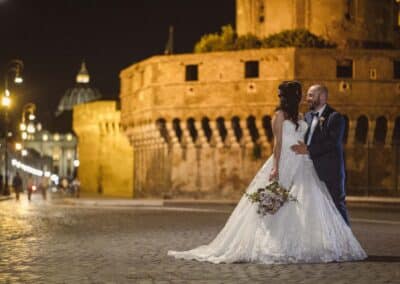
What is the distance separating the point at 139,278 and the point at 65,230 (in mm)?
6538

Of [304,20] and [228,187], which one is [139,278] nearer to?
[228,187]

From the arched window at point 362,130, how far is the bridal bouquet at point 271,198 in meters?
24.3

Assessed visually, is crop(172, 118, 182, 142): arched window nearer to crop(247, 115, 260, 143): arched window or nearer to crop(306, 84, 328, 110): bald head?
crop(247, 115, 260, 143): arched window

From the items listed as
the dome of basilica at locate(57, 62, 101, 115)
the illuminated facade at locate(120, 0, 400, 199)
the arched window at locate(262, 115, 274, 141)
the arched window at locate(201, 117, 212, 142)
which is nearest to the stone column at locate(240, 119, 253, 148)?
A: the illuminated facade at locate(120, 0, 400, 199)

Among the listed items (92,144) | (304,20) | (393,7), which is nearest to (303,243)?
(304,20)

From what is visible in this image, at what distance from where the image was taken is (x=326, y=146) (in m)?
8.91

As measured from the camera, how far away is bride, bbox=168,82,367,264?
8492 millimetres

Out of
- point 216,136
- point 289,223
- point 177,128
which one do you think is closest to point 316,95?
point 289,223

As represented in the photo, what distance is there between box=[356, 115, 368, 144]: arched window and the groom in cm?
2381

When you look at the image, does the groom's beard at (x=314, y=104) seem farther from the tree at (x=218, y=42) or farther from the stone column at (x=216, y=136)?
the tree at (x=218, y=42)

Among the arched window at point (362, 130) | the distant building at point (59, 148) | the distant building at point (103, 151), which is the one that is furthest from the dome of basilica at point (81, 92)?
the arched window at point (362, 130)

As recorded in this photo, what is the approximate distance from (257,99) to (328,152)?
23049 mm

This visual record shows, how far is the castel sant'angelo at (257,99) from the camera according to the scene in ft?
103

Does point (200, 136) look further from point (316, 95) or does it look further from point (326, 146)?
point (326, 146)
